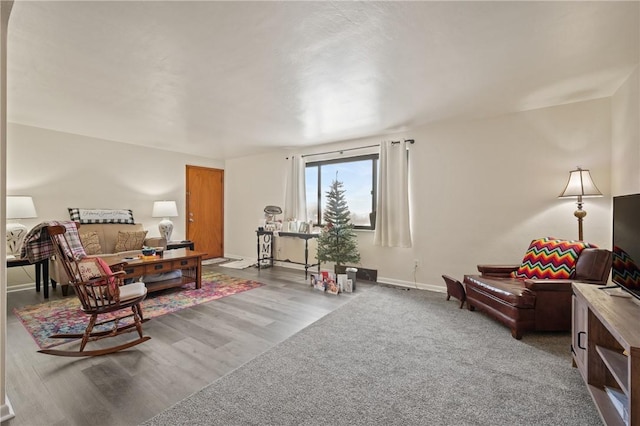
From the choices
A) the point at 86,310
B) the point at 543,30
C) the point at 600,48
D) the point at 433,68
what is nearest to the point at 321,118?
the point at 433,68

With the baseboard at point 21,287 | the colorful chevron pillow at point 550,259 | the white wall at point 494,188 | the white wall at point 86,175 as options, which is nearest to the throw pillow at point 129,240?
the white wall at point 86,175

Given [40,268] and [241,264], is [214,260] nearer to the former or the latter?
[241,264]

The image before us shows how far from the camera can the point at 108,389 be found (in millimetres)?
1741

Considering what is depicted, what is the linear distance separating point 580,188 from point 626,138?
549mm

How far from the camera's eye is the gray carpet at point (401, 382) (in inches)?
59.8

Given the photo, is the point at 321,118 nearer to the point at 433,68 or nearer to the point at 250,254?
the point at 433,68

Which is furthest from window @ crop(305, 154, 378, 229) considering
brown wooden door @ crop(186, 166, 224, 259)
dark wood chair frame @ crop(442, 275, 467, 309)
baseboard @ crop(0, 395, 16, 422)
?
baseboard @ crop(0, 395, 16, 422)

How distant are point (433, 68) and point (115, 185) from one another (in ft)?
17.3

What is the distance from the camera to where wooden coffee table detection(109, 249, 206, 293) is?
3.28 m

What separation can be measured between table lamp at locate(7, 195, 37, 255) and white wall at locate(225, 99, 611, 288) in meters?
4.75

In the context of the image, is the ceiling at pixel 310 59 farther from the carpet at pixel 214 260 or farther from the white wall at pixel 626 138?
the carpet at pixel 214 260

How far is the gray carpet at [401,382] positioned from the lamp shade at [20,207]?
389cm

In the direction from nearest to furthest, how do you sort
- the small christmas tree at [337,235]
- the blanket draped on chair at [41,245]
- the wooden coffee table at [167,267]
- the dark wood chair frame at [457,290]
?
the blanket draped on chair at [41,245] → the dark wood chair frame at [457,290] → the wooden coffee table at [167,267] → the small christmas tree at [337,235]

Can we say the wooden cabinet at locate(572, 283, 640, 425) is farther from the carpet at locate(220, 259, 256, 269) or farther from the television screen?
the carpet at locate(220, 259, 256, 269)
